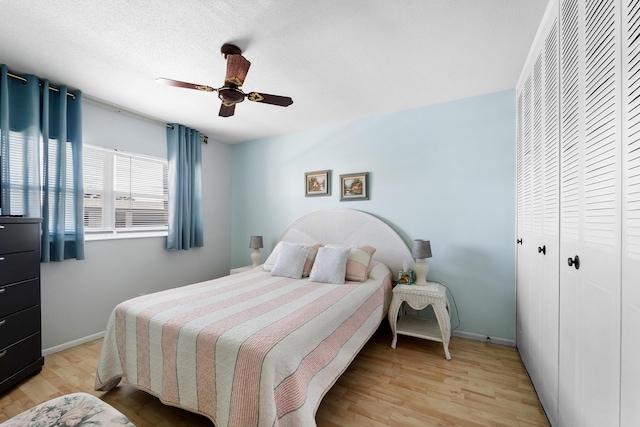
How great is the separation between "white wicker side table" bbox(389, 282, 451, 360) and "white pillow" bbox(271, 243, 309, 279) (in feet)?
3.35

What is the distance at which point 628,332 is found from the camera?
91cm

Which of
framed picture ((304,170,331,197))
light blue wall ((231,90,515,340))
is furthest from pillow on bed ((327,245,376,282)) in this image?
framed picture ((304,170,331,197))

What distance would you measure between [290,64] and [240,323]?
78.4 inches

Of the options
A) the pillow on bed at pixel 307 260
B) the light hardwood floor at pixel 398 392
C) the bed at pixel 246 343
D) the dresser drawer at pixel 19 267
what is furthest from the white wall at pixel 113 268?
the pillow on bed at pixel 307 260

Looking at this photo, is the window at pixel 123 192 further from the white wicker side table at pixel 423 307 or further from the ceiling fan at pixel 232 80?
the white wicker side table at pixel 423 307

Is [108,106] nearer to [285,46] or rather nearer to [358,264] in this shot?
[285,46]

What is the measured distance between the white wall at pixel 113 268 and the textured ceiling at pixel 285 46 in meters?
0.38

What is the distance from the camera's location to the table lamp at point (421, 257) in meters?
2.64

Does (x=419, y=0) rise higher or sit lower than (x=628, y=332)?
higher

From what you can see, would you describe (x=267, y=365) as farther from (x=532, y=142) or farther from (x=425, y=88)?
(x=425, y=88)

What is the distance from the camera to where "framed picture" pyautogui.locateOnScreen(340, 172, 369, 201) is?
3.32m

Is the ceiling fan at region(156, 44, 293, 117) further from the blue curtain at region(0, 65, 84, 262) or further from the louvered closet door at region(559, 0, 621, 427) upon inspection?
the louvered closet door at region(559, 0, 621, 427)

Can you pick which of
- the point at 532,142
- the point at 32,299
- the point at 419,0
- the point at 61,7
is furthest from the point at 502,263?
the point at 32,299

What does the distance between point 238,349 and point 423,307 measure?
5.95 ft
